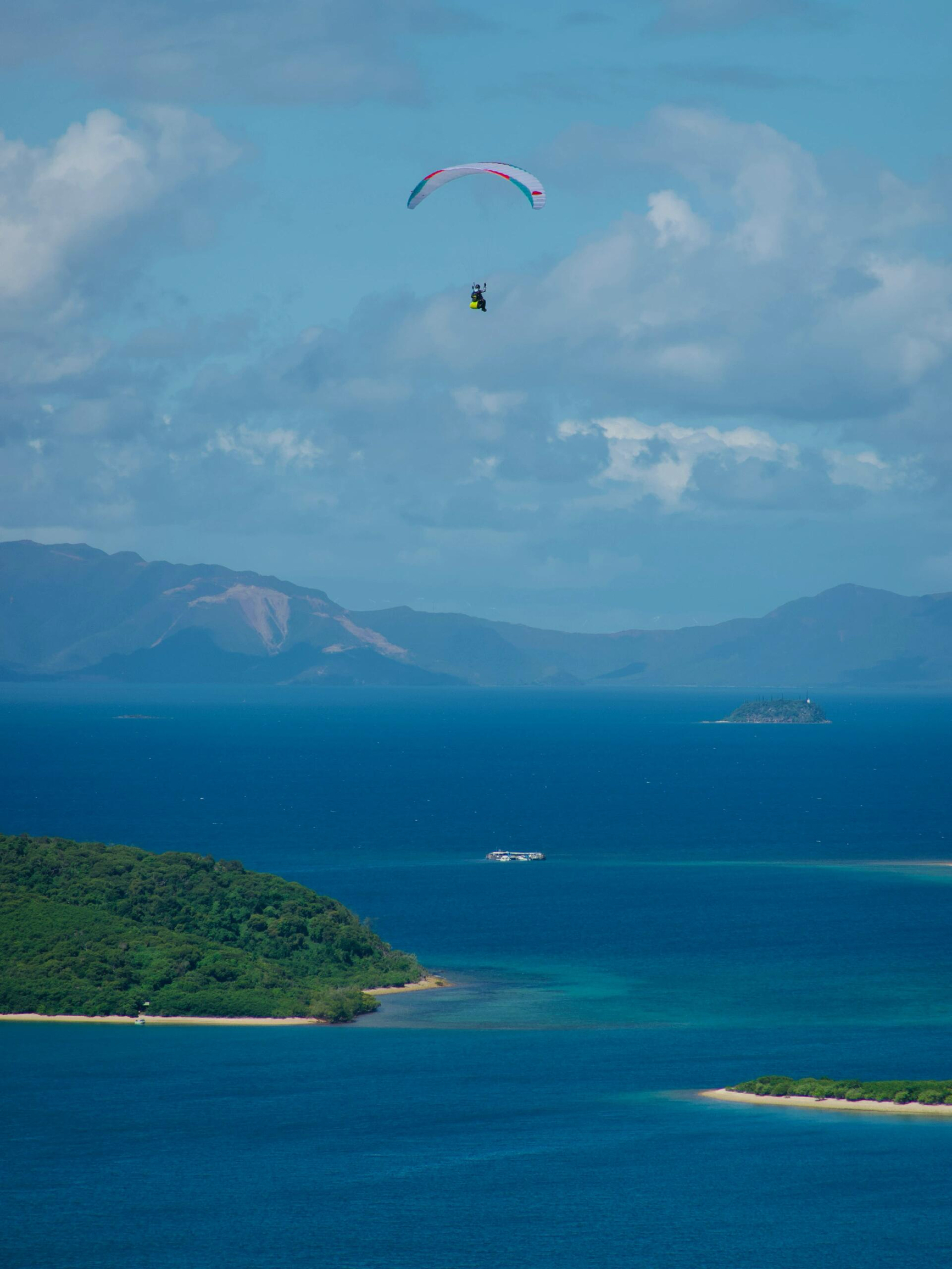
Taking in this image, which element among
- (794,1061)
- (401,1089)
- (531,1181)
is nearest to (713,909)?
(794,1061)

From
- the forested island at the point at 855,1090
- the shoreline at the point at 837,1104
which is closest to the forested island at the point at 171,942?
the shoreline at the point at 837,1104

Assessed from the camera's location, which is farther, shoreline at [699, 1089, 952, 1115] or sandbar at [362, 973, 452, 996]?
sandbar at [362, 973, 452, 996]

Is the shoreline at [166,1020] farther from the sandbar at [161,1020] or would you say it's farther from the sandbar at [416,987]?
the sandbar at [416,987]

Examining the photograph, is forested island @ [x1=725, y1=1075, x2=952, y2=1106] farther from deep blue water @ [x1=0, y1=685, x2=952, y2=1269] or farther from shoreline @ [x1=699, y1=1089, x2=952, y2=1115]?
deep blue water @ [x1=0, y1=685, x2=952, y2=1269]

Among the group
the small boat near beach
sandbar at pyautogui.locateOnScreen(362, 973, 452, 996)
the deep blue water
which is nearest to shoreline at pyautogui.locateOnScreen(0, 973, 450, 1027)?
the deep blue water

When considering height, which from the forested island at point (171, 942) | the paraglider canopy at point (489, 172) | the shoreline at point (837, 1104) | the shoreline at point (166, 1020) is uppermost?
the paraglider canopy at point (489, 172)

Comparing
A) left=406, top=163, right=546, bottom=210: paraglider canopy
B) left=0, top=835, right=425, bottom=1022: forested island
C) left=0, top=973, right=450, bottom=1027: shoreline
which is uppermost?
left=406, top=163, right=546, bottom=210: paraglider canopy

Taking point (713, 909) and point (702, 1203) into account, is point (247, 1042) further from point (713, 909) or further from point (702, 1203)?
point (713, 909)

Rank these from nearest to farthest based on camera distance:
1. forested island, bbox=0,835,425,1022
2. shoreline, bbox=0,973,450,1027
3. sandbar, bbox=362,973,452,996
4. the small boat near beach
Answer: shoreline, bbox=0,973,450,1027, forested island, bbox=0,835,425,1022, sandbar, bbox=362,973,452,996, the small boat near beach
